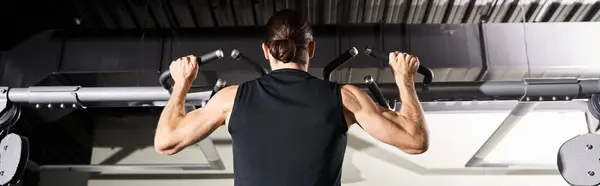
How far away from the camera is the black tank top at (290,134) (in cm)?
155

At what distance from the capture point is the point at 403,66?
75.8 inches

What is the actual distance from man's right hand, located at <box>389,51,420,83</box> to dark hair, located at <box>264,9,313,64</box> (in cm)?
38

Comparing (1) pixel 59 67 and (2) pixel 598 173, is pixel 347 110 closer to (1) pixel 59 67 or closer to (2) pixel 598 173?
(2) pixel 598 173

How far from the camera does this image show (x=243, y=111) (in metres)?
1.62

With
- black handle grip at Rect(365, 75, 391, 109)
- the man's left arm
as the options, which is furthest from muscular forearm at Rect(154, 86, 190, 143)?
black handle grip at Rect(365, 75, 391, 109)

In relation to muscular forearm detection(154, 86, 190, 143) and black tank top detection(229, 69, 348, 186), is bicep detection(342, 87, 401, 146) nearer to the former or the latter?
black tank top detection(229, 69, 348, 186)

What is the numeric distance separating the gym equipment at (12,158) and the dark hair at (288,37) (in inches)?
57.6

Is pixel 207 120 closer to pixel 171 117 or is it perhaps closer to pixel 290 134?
pixel 171 117

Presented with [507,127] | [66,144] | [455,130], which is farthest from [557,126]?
[66,144]

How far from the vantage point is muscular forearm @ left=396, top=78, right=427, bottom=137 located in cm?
167

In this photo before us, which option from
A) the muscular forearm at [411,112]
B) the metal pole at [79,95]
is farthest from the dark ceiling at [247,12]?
the muscular forearm at [411,112]

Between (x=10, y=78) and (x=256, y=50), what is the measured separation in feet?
4.77

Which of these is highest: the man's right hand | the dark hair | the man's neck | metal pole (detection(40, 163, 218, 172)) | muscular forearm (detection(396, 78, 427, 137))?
the dark hair

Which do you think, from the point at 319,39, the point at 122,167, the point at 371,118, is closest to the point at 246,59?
the point at 371,118
